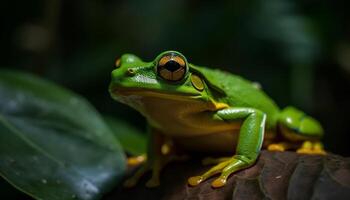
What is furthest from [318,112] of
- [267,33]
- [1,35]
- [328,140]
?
[1,35]

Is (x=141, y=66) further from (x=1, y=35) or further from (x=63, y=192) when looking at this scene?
(x=1, y=35)

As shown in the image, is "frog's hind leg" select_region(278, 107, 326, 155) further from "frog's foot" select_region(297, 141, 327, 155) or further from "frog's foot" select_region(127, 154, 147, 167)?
"frog's foot" select_region(127, 154, 147, 167)

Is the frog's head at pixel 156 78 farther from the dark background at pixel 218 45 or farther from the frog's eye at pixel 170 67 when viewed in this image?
the dark background at pixel 218 45

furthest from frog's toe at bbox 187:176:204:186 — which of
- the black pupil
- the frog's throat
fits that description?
the black pupil

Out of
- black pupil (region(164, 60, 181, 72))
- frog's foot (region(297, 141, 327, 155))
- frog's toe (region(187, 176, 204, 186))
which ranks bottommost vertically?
frog's toe (region(187, 176, 204, 186))

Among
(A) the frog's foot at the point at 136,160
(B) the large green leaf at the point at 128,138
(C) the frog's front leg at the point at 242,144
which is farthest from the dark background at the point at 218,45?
(C) the frog's front leg at the point at 242,144

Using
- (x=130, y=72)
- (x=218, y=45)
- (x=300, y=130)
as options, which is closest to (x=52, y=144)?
(x=130, y=72)
